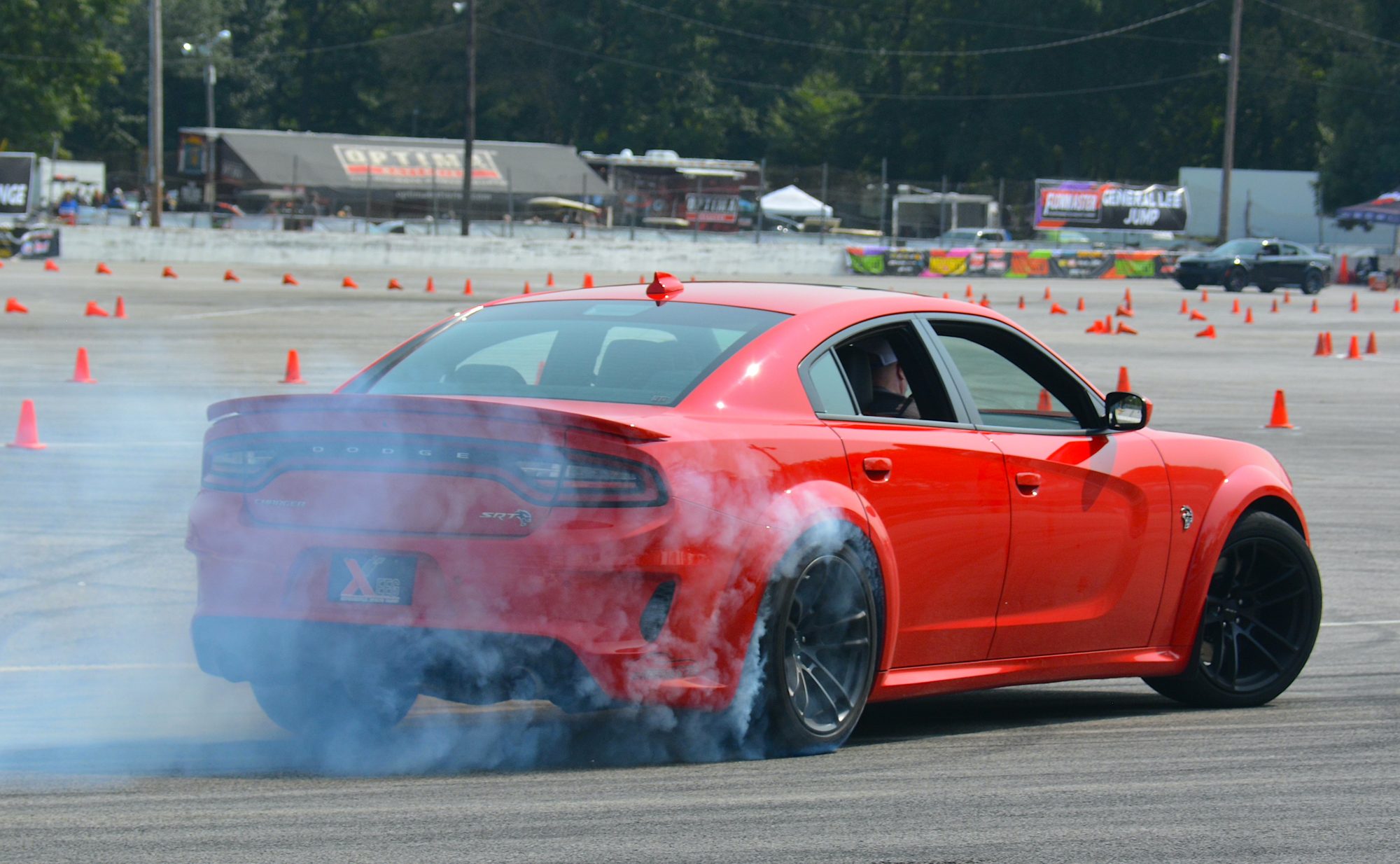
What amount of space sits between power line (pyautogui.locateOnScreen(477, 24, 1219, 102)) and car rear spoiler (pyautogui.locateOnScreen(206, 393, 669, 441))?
87.9 meters

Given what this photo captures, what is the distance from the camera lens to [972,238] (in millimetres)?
58250

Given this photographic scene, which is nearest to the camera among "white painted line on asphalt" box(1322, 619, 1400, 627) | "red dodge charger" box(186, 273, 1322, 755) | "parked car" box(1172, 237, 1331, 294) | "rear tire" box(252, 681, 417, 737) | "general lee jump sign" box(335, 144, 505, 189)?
"red dodge charger" box(186, 273, 1322, 755)

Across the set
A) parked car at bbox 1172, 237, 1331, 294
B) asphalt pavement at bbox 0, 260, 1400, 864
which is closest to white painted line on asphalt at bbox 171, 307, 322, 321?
asphalt pavement at bbox 0, 260, 1400, 864

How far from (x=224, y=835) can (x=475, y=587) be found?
923mm

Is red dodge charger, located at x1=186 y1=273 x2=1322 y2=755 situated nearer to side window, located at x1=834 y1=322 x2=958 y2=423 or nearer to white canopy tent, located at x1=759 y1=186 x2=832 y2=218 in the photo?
side window, located at x1=834 y1=322 x2=958 y2=423

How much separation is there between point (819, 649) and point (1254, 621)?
218 centimetres

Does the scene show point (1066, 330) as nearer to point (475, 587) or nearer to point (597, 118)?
point (475, 587)

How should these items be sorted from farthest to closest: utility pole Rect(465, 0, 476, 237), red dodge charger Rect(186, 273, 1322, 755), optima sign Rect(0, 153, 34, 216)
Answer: utility pole Rect(465, 0, 476, 237) → optima sign Rect(0, 153, 34, 216) → red dodge charger Rect(186, 273, 1322, 755)

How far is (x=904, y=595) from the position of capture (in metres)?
5.16

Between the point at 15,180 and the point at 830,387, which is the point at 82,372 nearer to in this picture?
the point at 830,387

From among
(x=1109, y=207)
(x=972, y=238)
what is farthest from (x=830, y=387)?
(x=1109, y=207)

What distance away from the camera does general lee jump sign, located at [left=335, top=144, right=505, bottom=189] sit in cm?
6438

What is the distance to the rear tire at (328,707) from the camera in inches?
193

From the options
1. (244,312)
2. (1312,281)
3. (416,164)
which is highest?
(416,164)
